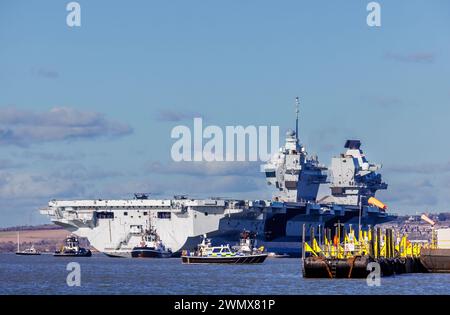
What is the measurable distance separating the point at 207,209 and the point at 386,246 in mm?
45433

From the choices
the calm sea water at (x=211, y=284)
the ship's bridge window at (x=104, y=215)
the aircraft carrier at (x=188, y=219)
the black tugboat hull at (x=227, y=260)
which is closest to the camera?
the calm sea water at (x=211, y=284)

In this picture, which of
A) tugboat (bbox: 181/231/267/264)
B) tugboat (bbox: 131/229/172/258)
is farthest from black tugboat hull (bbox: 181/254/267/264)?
tugboat (bbox: 131/229/172/258)

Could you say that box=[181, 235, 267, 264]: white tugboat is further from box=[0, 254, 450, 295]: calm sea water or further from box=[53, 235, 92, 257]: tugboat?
box=[53, 235, 92, 257]: tugboat

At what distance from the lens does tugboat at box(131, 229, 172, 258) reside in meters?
128

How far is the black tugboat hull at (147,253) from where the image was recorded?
418ft

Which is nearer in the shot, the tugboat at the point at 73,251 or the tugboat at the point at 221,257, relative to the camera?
the tugboat at the point at 221,257

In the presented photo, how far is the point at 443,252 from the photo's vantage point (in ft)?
282

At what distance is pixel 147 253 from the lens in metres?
128

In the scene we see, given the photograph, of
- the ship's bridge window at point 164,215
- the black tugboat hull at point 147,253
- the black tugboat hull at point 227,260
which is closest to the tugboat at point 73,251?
the black tugboat hull at point 147,253

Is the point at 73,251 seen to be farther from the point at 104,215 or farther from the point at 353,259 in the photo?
the point at 353,259

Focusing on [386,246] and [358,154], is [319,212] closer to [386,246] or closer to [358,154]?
[358,154]

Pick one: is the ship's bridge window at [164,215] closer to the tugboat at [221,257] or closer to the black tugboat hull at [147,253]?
the black tugboat hull at [147,253]
